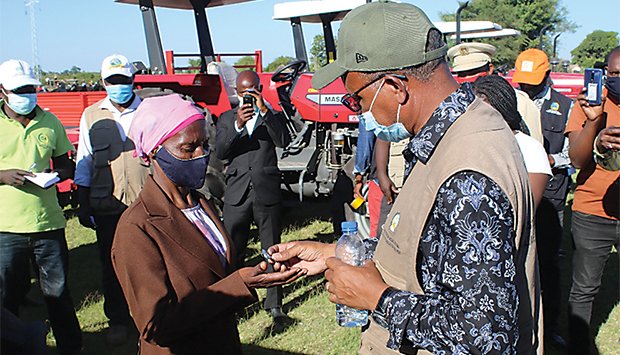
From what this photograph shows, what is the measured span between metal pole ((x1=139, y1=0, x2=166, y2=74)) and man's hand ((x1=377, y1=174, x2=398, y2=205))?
4424mm

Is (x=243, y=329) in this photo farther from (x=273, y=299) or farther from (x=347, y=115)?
(x=347, y=115)

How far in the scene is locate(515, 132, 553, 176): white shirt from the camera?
3027 millimetres

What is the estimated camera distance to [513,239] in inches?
54.0

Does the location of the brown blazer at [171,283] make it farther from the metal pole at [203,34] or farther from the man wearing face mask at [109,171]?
the metal pole at [203,34]

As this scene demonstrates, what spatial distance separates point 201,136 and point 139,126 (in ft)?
0.87

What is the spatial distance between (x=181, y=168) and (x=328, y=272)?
905 millimetres

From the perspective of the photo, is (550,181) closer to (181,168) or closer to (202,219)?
(202,219)

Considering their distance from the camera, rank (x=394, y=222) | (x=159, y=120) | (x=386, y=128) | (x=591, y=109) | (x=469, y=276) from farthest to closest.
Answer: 1. (x=591, y=109)
2. (x=159, y=120)
3. (x=386, y=128)
4. (x=394, y=222)
5. (x=469, y=276)

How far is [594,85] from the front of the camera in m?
3.25

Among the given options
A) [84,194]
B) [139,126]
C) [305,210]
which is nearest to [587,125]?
[139,126]

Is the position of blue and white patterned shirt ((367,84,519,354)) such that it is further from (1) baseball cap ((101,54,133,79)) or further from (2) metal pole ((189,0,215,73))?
(2) metal pole ((189,0,215,73))

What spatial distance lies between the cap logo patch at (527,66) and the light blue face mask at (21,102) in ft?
13.3

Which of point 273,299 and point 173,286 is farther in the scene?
point 273,299

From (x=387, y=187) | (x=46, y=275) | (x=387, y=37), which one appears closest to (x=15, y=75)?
(x=46, y=275)
